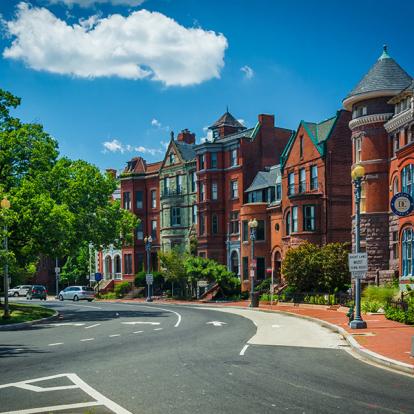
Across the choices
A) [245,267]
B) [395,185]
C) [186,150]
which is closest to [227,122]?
[186,150]

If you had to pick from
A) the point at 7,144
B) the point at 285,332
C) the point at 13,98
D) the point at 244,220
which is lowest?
the point at 285,332

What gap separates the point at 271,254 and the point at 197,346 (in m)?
38.0

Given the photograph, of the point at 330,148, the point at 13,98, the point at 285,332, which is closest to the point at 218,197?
the point at 330,148

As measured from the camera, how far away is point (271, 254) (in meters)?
56.0

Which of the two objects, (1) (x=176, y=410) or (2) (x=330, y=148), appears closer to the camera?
(1) (x=176, y=410)

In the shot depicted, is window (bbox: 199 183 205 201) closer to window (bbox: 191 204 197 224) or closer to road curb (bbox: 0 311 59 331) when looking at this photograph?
window (bbox: 191 204 197 224)

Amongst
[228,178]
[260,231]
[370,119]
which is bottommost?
[260,231]

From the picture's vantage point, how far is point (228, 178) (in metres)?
61.8

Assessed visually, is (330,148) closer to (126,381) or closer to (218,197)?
(218,197)

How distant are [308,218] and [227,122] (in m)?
21.6

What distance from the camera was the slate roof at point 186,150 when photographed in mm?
68125

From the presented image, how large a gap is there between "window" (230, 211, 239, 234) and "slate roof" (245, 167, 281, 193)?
9.18ft

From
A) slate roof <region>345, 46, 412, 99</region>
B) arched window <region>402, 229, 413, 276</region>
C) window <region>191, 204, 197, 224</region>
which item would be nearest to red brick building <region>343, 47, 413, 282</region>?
slate roof <region>345, 46, 412, 99</region>

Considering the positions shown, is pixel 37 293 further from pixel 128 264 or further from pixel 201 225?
pixel 201 225
